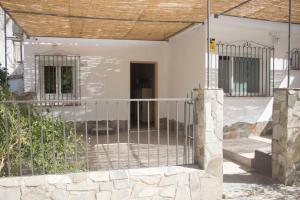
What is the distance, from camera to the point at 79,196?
10.8 ft

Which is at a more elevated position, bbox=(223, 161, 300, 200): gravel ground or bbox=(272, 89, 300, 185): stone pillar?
bbox=(272, 89, 300, 185): stone pillar

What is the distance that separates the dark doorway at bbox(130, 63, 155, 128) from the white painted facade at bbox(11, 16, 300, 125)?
3.00 ft

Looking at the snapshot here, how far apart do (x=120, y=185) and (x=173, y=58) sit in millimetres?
5639

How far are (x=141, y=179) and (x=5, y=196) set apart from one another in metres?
1.45

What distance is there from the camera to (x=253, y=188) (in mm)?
4047

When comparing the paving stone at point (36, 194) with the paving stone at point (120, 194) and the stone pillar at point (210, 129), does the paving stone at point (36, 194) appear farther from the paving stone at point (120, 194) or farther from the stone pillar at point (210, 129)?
the stone pillar at point (210, 129)

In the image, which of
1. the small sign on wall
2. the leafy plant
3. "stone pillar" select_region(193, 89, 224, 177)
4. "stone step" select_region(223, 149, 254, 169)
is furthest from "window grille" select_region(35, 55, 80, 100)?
"stone pillar" select_region(193, 89, 224, 177)

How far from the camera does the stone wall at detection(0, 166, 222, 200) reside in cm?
316

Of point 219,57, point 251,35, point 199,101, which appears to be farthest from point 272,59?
point 199,101

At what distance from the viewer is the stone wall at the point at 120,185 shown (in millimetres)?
3158

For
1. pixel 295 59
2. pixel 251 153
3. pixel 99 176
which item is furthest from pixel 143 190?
pixel 295 59

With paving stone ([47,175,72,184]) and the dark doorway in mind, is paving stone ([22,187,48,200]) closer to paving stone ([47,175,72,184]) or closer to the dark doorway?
paving stone ([47,175,72,184])

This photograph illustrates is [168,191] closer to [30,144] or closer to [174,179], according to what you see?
[174,179]

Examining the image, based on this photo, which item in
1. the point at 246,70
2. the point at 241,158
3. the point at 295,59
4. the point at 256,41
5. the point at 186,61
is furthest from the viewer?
the point at 186,61
